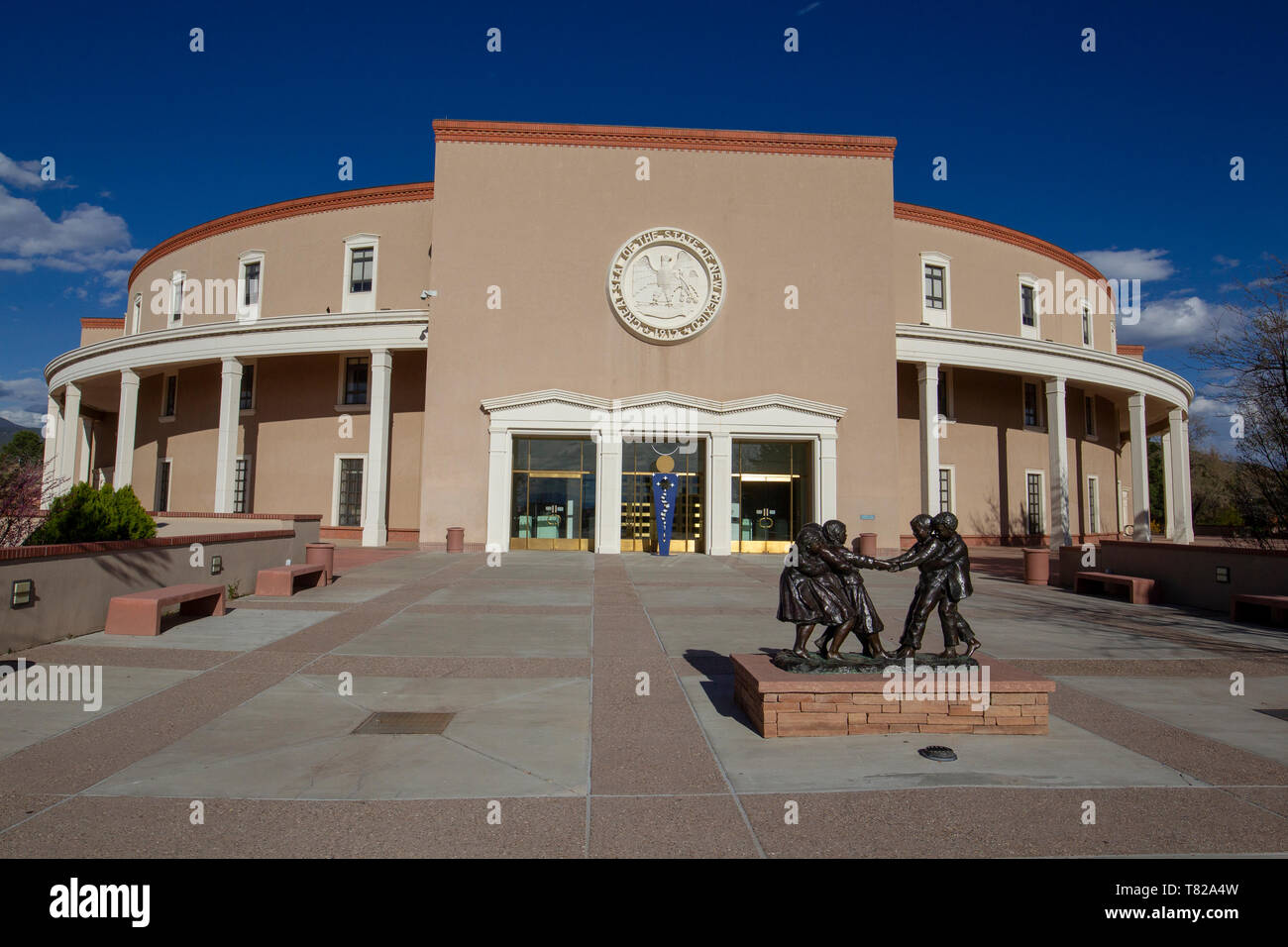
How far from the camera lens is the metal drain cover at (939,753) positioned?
5348 millimetres

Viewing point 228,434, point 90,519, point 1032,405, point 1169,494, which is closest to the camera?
point 90,519

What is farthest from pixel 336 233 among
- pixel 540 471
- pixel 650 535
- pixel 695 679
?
pixel 695 679

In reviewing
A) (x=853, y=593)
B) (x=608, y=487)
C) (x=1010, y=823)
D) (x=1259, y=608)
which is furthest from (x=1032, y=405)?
(x=1010, y=823)

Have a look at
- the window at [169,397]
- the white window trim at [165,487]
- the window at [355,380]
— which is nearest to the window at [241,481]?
the white window trim at [165,487]

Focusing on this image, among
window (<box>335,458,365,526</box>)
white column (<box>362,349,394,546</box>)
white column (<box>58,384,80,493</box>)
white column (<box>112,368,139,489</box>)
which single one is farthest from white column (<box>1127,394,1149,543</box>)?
white column (<box>58,384,80,493</box>)

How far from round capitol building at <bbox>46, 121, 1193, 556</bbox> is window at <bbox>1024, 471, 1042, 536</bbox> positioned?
2.49 metres

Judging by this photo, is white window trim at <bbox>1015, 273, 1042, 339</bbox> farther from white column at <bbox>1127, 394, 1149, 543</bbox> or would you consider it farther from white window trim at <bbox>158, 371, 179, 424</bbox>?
white window trim at <bbox>158, 371, 179, 424</bbox>

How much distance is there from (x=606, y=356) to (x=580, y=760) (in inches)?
830

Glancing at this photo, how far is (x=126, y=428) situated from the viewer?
29.9m

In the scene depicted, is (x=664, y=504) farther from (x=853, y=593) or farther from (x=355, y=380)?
(x=853, y=593)

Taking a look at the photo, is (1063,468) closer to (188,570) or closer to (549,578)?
Answer: (549,578)

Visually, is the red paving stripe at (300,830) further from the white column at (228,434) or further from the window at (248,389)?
the window at (248,389)
